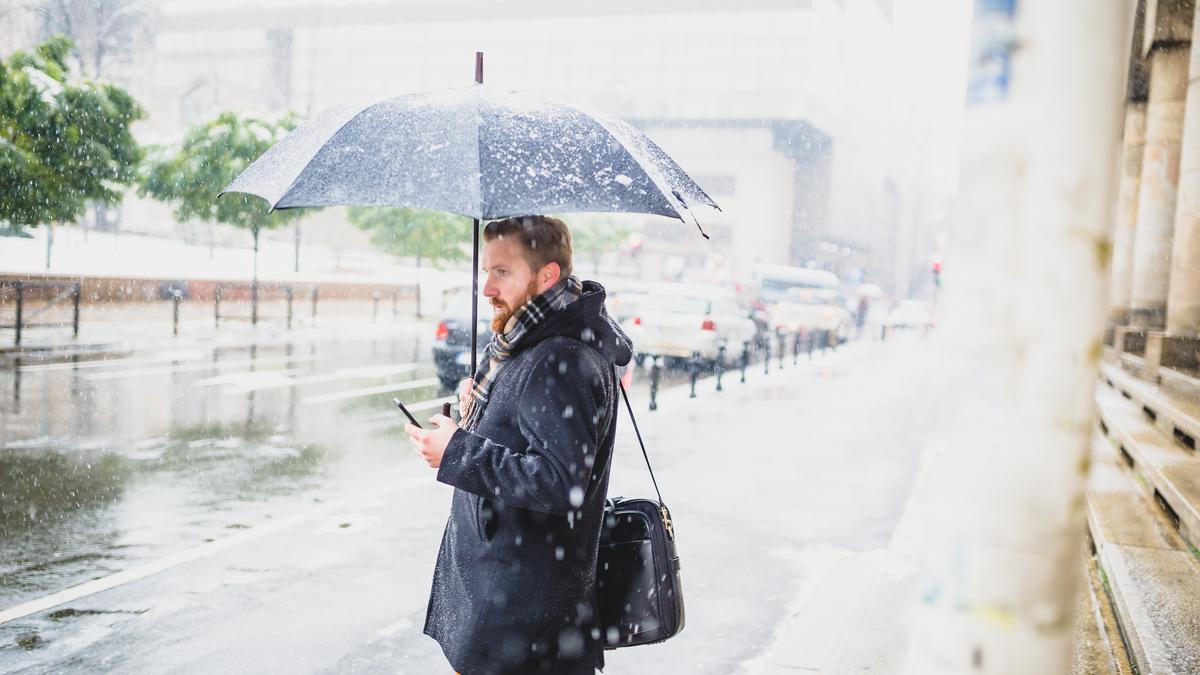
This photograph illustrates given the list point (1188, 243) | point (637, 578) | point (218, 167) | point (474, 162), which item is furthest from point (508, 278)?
point (218, 167)

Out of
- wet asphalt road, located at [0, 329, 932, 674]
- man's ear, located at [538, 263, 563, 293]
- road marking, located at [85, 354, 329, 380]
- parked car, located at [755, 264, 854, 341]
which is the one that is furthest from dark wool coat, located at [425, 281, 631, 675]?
parked car, located at [755, 264, 854, 341]

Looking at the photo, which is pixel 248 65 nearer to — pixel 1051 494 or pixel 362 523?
pixel 362 523

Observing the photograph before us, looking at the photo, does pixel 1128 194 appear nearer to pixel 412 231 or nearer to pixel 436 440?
A: pixel 436 440

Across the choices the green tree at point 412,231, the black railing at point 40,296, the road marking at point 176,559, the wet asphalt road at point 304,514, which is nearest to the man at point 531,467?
the wet asphalt road at point 304,514

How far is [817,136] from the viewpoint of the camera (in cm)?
6862

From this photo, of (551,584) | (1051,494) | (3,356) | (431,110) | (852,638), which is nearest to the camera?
(1051,494)

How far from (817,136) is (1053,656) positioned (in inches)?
2767

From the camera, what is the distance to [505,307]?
8.73 feet

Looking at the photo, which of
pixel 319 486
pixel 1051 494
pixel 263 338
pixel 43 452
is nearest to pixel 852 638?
pixel 1051 494

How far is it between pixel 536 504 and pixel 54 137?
69.0ft

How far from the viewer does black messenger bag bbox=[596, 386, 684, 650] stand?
2762 mm

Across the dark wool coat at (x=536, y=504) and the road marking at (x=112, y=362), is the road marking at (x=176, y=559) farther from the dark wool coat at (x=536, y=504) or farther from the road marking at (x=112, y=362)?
the road marking at (x=112, y=362)

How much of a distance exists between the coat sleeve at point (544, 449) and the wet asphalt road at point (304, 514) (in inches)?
96.5

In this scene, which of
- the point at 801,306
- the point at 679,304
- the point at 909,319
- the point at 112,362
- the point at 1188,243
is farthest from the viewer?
the point at 909,319
